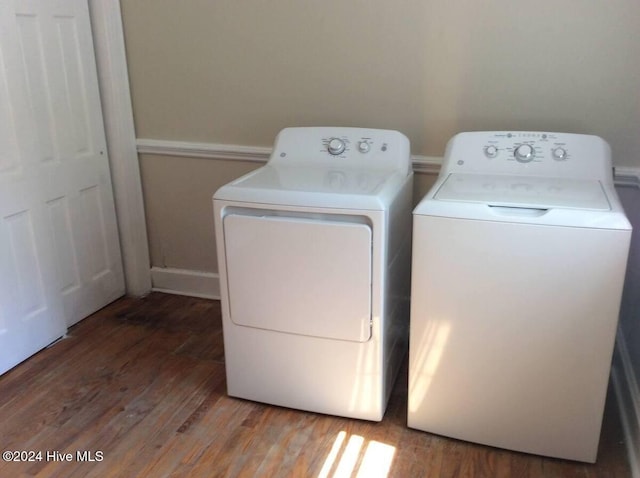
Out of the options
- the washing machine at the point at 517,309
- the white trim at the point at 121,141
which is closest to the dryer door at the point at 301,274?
the washing machine at the point at 517,309

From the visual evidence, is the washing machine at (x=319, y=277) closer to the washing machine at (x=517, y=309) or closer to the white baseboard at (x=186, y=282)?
the washing machine at (x=517, y=309)

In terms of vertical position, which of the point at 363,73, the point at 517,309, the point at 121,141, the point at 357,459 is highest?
the point at 363,73

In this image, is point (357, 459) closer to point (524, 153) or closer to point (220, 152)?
point (524, 153)

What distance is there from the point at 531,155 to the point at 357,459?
118 centimetres

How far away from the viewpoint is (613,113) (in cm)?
213

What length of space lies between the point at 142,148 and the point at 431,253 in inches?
65.5

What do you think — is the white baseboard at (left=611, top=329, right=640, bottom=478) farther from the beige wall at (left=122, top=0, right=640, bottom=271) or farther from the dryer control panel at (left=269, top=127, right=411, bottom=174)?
the dryer control panel at (left=269, top=127, right=411, bottom=174)

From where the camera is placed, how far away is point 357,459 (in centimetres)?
188

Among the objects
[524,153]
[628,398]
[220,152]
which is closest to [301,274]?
[524,153]

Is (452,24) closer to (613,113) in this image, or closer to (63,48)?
(613,113)

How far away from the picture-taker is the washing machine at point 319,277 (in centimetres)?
185

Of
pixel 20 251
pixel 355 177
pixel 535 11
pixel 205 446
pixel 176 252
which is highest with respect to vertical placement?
pixel 535 11

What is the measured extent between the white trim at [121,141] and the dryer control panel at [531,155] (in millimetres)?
1524

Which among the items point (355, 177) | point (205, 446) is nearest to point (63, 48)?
point (355, 177)
